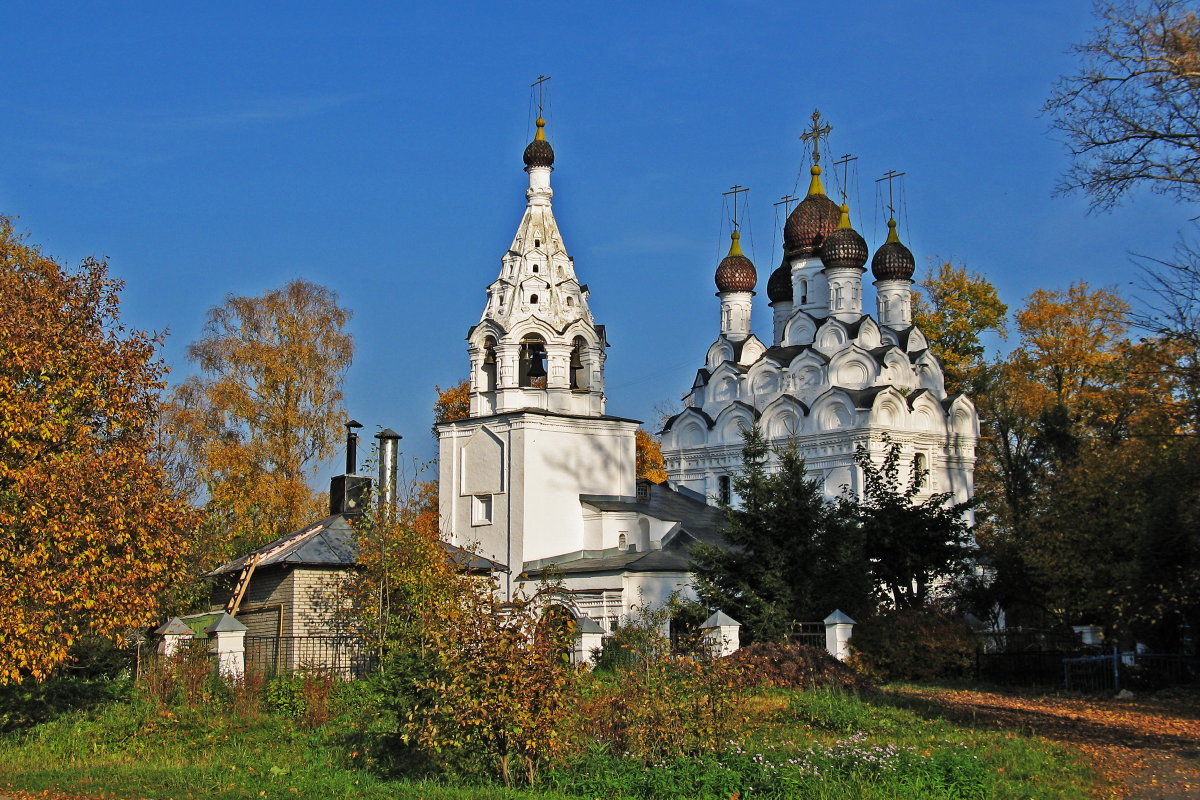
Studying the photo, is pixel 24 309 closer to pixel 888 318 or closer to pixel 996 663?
pixel 996 663

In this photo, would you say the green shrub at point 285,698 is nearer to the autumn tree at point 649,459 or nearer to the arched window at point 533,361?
the arched window at point 533,361

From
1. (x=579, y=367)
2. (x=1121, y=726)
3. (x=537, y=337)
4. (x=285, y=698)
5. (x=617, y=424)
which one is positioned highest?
(x=537, y=337)

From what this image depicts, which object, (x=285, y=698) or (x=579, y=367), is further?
(x=579, y=367)

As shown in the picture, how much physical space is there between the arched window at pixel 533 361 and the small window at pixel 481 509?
8.09 feet

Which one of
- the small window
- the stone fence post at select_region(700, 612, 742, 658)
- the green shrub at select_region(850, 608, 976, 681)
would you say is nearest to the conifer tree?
the green shrub at select_region(850, 608, 976, 681)

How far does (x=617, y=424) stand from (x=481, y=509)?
3.31m

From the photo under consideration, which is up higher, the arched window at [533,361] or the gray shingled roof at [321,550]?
the arched window at [533,361]

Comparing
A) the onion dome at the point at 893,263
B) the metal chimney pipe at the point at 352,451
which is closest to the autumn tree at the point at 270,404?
the metal chimney pipe at the point at 352,451

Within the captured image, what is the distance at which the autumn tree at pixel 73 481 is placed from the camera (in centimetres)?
1266

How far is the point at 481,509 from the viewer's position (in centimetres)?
2673

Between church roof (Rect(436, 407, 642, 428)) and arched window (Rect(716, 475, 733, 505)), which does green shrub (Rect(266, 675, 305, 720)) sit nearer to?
church roof (Rect(436, 407, 642, 428))

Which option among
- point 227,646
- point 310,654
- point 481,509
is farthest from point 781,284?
point 227,646

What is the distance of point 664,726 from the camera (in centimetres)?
1037

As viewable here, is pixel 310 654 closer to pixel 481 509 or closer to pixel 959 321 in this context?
pixel 481 509
